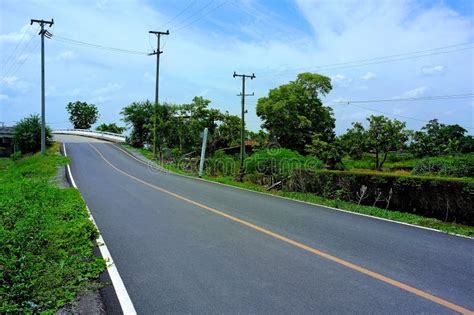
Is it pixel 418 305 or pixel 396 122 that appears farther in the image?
pixel 396 122

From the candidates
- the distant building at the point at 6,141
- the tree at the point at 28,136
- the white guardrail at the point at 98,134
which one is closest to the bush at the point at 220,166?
the tree at the point at 28,136

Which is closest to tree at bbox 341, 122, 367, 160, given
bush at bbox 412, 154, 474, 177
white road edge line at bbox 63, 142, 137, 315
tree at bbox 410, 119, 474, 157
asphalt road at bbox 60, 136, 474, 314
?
tree at bbox 410, 119, 474, 157

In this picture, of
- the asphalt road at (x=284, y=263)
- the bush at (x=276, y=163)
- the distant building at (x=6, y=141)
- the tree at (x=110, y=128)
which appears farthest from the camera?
the tree at (x=110, y=128)

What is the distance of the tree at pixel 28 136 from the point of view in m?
51.1

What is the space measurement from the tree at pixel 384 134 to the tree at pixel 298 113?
7600 mm

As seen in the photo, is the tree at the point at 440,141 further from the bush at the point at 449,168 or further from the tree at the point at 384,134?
the bush at the point at 449,168

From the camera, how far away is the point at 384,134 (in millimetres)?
48531

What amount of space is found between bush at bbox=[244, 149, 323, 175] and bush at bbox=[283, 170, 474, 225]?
10.2 ft

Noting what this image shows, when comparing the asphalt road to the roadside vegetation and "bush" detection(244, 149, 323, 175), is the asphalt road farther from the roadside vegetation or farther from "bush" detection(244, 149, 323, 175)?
"bush" detection(244, 149, 323, 175)

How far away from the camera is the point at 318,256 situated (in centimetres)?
702

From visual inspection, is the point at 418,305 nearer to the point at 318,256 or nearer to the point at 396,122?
the point at 318,256

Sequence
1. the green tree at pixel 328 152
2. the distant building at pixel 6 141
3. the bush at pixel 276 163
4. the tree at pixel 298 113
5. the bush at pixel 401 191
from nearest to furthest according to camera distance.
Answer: the bush at pixel 401 191, the bush at pixel 276 163, the green tree at pixel 328 152, the tree at pixel 298 113, the distant building at pixel 6 141

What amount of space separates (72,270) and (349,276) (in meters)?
3.95

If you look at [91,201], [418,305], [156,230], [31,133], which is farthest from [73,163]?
[418,305]
